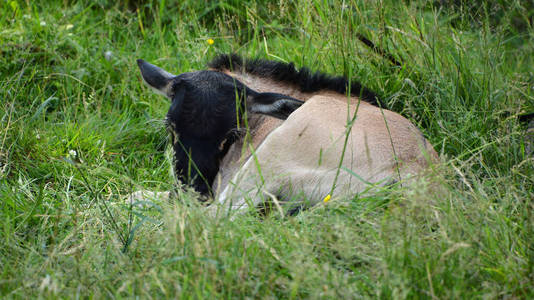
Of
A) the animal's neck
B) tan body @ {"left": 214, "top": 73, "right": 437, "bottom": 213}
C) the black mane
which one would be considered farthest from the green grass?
the animal's neck

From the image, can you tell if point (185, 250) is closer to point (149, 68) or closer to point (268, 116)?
point (268, 116)

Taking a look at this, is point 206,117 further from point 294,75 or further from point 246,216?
point 246,216

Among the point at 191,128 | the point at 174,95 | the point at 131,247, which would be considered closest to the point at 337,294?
the point at 131,247

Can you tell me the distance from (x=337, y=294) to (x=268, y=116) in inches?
77.1

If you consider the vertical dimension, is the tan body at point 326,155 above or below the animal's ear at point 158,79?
below

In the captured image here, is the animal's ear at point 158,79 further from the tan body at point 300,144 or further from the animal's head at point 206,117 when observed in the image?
the animal's head at point 206,117

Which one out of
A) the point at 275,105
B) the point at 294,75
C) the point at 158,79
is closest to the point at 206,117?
the point at 275,105

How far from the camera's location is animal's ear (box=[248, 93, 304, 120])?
3.60 metres

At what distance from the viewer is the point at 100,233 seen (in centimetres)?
314

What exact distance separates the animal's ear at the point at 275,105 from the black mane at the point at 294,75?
0.97 feet

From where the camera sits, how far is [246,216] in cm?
292

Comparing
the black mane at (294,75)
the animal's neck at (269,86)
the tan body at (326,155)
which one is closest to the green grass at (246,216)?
the tan body at (326,155)

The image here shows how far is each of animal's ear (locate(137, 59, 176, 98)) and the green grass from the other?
49cm

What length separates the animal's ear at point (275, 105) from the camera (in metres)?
3.60
